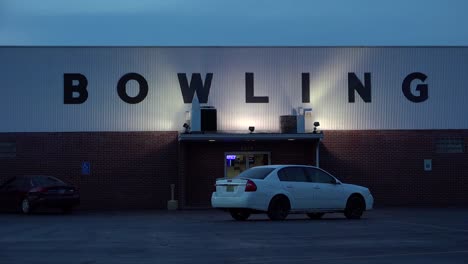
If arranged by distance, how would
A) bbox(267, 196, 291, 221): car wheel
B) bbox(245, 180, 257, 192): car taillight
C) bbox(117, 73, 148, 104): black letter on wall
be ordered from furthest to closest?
bbox(117, 73, 148, 104): black letter on wall < bbox(267, 196, 291, 221): car wheel < bbox(245, 180, 257, 192): car taillight

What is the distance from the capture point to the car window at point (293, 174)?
21.9m

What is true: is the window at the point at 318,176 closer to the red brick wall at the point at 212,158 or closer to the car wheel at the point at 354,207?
the car wheel at the point at 354,207

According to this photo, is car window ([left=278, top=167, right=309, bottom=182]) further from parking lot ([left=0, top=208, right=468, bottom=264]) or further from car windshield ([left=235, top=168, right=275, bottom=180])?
parking lot ([left=0, top=208, right=468, bottom=264])

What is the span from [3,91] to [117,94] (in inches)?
183

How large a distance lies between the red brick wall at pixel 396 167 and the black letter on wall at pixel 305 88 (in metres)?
1.69

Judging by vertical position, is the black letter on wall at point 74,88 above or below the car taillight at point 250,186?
above

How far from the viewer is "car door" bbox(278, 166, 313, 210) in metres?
21.7

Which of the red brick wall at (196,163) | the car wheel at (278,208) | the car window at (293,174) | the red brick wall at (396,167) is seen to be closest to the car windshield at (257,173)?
the car window at (293,174)

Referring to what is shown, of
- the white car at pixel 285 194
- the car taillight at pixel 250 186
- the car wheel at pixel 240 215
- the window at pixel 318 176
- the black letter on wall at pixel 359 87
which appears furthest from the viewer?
the black letter on wall at pixel 359 87

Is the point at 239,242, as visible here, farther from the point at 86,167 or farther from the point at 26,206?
the point at 86,167

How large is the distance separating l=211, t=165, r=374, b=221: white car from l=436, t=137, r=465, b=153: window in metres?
11.6

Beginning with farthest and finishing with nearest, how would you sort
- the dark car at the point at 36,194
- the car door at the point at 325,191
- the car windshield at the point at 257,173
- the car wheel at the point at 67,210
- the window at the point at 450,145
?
the window at the point at 450,145 → the car wheel at the point at 67,210 → the dark car at the point at 36,194 → the car door at the point at 325,191 → the car windshield at the point at 257,173

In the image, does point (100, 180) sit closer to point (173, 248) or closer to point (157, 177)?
point (157, 177)

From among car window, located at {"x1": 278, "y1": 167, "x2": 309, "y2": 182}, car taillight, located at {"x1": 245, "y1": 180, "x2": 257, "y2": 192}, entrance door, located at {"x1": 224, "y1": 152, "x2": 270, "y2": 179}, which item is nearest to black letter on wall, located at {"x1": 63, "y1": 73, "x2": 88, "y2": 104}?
entrance door, located at {"x1": 224, "y1": 152, "x2": 270, "y2": 179}
